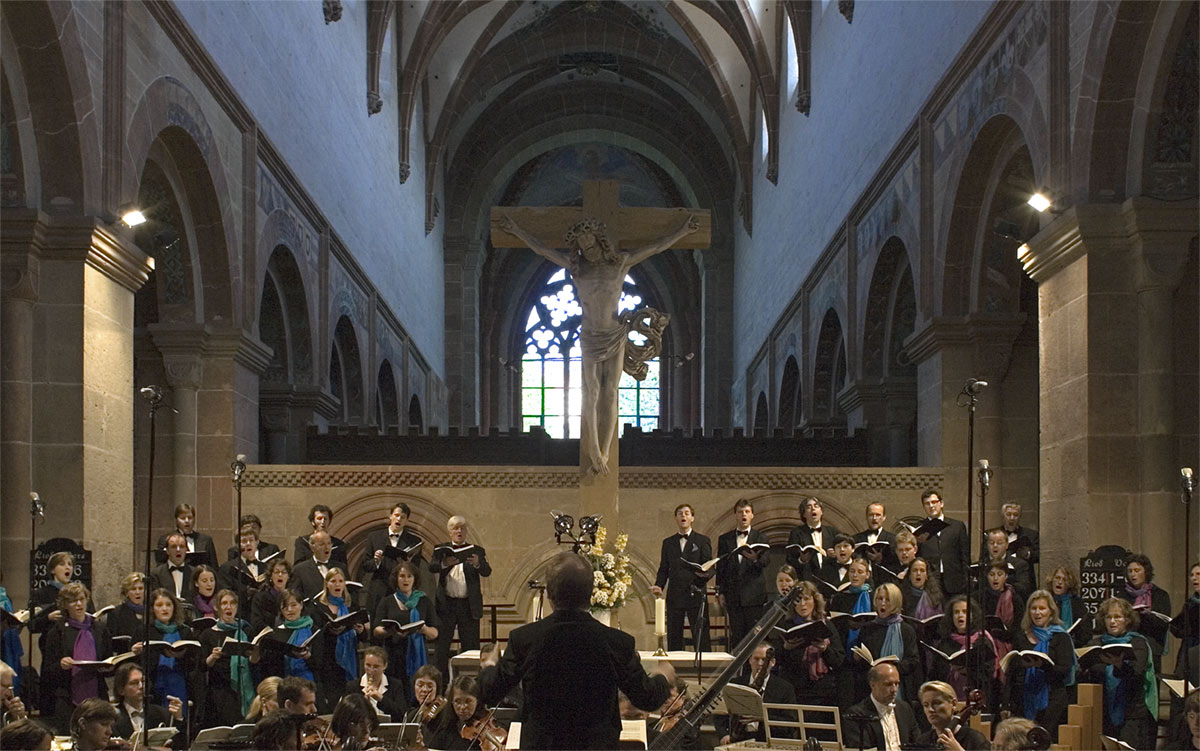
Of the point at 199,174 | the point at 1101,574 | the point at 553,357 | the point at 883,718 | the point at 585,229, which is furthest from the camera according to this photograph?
the point at 553,357

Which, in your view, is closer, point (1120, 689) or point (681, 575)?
point (1120, 689)

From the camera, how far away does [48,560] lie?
10578 mm

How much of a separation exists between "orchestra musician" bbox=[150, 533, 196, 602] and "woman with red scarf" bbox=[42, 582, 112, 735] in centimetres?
132

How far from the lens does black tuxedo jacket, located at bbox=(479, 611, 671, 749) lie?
5.03 meters

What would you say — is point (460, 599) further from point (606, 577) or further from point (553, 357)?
point (553, 357)

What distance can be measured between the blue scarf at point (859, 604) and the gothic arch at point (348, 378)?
13.7 meters

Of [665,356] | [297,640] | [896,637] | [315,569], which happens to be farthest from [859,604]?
[665,356]

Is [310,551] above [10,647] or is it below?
above

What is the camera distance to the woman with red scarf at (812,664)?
32.1 ft

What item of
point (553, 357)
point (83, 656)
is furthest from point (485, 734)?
point (553, 357)

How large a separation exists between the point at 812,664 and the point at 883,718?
194 cm

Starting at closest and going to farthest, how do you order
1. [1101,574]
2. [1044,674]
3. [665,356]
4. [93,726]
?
[93,726], [1044,674], [1101,574], [665,356]

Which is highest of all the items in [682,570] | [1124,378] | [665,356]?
[665,356]

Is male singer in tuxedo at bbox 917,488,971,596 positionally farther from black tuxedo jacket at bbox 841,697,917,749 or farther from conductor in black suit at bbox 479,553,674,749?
conductor in black suit at bbox 479,553,674,749
